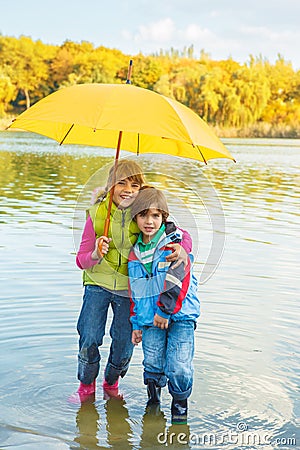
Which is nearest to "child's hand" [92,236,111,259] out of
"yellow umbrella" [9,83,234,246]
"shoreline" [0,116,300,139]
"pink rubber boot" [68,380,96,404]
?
"yellow umbrella" [9,83,234,246]

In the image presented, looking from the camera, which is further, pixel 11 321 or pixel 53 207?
pixel 53 207

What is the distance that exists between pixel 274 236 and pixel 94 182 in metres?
6.08

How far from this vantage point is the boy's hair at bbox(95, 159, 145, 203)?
13.0 ft

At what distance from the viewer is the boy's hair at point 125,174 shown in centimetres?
397

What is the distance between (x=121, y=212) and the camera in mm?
3971

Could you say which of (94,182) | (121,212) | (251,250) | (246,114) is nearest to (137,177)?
(121,212)

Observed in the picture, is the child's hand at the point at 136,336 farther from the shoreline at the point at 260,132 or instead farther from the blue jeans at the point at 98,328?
the shoreline at the point at 260,132

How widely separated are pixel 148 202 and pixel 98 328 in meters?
0.72

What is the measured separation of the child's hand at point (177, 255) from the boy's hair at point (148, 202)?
185mm

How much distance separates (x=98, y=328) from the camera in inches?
158

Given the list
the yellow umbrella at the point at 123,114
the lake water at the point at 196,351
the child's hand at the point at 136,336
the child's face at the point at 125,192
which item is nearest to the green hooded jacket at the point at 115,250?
the child's face at the point at 125,192

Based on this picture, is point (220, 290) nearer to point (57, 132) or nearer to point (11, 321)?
point (11, 321)

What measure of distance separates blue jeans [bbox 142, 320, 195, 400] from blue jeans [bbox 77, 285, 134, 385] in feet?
0.73

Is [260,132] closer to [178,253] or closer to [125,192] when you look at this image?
[125,192]
